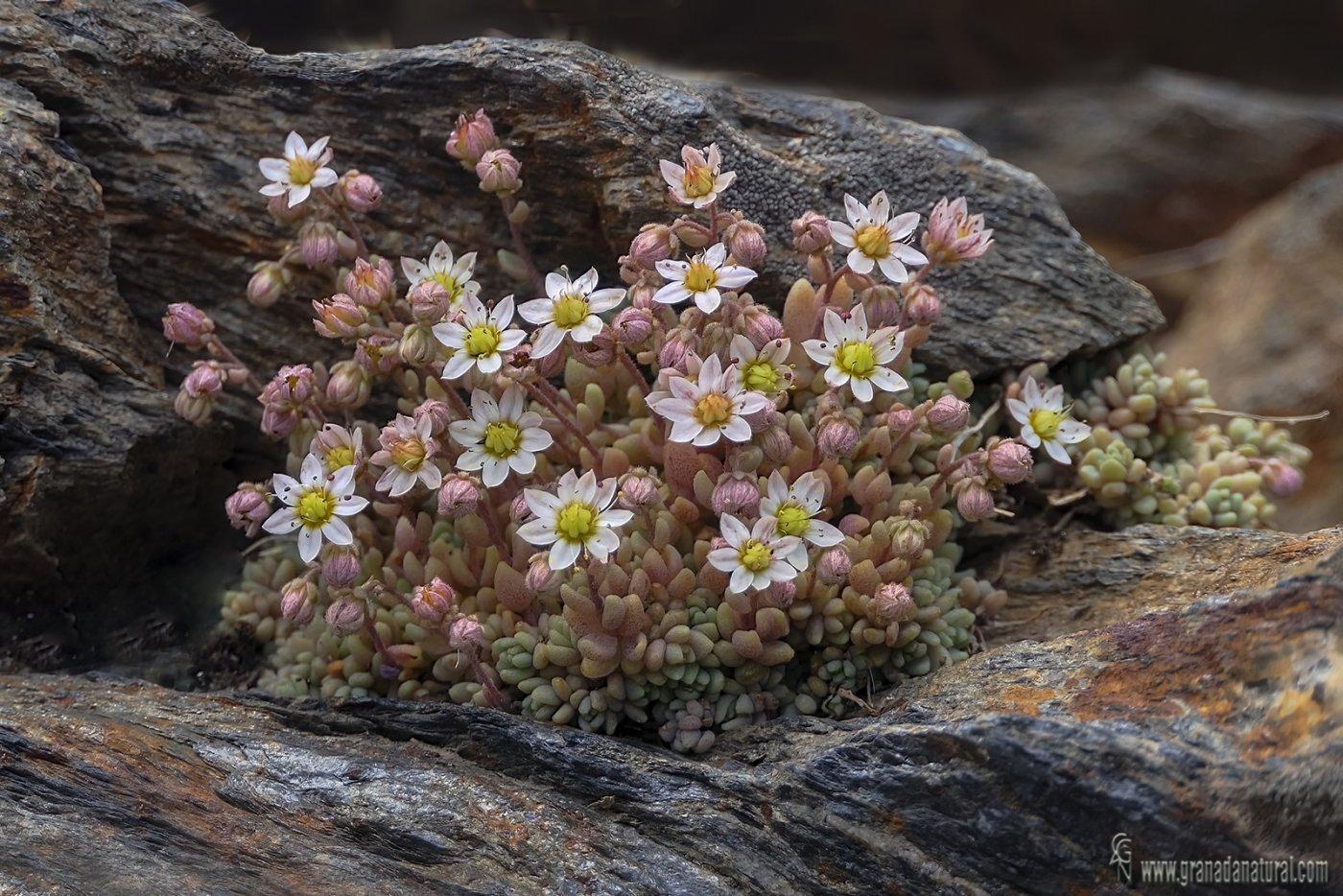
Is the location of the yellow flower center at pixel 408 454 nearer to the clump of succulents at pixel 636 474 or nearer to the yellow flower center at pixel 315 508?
the clump of succulents at pixel 636 474

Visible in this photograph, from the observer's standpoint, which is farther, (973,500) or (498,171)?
(498,171)

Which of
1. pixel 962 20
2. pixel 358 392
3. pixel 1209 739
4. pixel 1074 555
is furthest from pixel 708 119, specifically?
pixel 962 20

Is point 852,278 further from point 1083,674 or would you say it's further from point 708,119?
point 1083,674

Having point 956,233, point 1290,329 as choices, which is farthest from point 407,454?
point 1290,329

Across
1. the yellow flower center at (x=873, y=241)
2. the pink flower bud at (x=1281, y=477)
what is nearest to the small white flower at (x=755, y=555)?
the yellow flower center at (x=873, y=241)

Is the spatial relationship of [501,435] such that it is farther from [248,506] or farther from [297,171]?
[297,171]

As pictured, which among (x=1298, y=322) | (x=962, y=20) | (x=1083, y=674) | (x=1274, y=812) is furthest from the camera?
(x=962, y=20)
